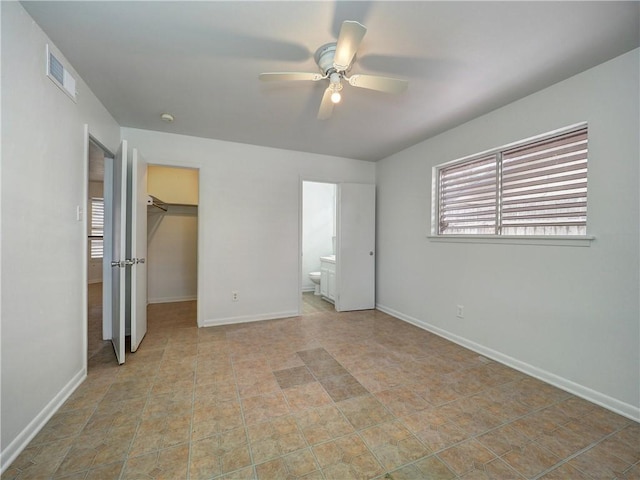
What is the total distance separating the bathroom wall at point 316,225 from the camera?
5734mm

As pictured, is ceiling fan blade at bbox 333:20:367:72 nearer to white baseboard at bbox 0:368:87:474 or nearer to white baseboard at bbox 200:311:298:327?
white baseboard at bbox 0:368:87:474

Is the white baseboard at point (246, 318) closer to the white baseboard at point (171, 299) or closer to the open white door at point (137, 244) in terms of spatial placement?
the open white door at point (137, 244)

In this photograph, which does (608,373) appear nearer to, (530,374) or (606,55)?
(530,374)

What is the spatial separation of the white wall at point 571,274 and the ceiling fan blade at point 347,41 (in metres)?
1.81

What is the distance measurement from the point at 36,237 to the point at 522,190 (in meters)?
3.64

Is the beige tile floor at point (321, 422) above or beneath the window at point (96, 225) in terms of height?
beneath

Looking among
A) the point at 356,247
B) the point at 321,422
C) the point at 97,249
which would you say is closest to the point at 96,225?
the point at 97,249

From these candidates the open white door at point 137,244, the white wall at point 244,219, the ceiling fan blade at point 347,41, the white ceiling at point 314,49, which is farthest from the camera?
the white wall at point 244,219

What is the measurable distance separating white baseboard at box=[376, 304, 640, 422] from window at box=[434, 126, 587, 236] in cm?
113

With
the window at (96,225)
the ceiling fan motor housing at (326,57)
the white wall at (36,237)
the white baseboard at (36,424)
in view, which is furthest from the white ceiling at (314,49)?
the window at (96,225)

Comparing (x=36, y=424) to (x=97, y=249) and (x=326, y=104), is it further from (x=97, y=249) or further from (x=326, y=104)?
(x=97, y=249)

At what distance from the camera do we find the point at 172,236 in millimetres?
4809

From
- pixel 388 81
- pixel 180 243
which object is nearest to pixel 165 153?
pixel 180 243

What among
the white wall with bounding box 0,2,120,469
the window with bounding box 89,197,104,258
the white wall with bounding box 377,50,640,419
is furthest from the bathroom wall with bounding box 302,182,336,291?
the window with bounding box 89,197,104,258
